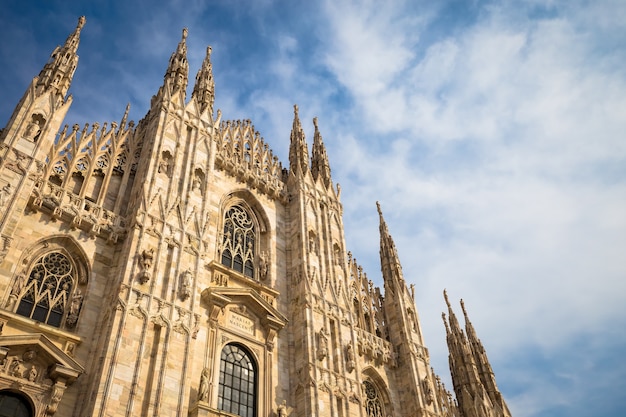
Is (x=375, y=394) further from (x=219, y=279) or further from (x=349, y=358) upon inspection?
(x=219, y=279)

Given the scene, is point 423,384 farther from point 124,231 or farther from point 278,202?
point 124,231

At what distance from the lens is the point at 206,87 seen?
80.4 ft

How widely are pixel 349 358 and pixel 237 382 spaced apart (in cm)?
488

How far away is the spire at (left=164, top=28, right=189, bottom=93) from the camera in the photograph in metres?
22.7

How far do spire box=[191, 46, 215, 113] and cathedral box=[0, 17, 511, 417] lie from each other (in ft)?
0.28

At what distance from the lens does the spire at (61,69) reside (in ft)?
59.0

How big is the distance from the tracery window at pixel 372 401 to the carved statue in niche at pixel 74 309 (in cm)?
1194

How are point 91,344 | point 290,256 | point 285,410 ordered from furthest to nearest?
point 290,256 < point 285,410 < point 91,344

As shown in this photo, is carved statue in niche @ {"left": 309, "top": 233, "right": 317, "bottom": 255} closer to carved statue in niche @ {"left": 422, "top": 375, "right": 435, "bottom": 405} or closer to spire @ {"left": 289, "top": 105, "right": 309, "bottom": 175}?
spire @ {"left": 289, "top": 105, "right": 309, "bottom": 175}

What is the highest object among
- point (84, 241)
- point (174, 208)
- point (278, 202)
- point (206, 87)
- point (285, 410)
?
point (206, 87)

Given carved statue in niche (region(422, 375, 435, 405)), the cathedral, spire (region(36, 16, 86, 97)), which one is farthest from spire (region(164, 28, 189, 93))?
carved statue in niche (region(422, 375, 435, 405))

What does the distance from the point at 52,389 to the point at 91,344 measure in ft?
5.65

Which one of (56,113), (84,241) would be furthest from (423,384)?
(56,113)

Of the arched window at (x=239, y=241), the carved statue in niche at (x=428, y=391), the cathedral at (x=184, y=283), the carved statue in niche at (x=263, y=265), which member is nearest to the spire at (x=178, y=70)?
the cathedral at (x=184, y=283)
